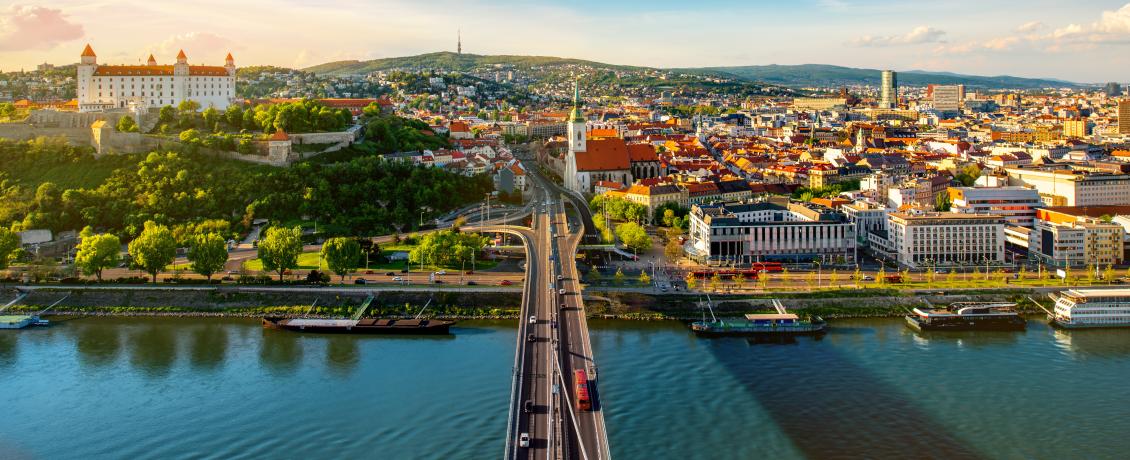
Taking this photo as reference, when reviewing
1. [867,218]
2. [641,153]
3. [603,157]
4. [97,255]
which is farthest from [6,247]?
[641,153]

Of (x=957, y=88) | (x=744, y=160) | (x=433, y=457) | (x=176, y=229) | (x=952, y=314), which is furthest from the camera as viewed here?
(x=957, y=88)

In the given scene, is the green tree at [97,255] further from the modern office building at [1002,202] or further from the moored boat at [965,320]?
the modern office building at [1002,202]

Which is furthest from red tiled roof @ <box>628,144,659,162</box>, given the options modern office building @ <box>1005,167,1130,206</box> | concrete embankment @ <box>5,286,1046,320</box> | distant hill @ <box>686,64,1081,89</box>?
distant hill @ <box>686,64,1081,89</box>

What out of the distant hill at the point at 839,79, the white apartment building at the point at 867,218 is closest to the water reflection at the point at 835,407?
the white apartment building at the point at 867,218

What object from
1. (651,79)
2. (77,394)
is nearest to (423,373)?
(77,394)

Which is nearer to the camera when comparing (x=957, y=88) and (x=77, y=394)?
(x=77, y=394)

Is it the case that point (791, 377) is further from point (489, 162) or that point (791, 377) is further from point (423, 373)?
point (489, 162)

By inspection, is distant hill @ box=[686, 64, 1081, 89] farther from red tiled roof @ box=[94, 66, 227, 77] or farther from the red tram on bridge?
the red tram on bridge

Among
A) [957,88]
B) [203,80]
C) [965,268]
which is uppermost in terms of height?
[957,88]
